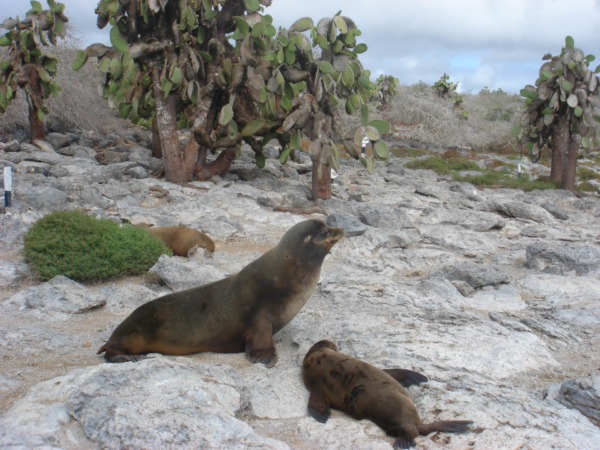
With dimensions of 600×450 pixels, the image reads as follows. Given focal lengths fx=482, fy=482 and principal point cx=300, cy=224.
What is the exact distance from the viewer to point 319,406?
3.17 meters

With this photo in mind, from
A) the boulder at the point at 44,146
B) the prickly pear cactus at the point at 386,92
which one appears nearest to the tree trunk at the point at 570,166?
the boulder at the point at 44,146

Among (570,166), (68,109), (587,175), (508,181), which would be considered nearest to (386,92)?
(587,175)

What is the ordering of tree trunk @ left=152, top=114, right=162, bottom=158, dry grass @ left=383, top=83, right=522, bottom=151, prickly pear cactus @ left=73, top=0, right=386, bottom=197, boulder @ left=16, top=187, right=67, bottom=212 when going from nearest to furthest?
boulder @ left=16, top=187, right=67, bottom=212 → prickly pear cactus @ left=73, top=0, right=386, bottom=197 → tree trunk @ left=152, top=114, right=162, bottom=158 → dry grass @ left=383, top=83, right=522, bottom=151

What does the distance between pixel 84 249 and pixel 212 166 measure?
218 inches

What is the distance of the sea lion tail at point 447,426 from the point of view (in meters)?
2.74

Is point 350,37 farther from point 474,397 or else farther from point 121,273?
point 474,397

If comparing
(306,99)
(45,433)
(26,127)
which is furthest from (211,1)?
(45,433)

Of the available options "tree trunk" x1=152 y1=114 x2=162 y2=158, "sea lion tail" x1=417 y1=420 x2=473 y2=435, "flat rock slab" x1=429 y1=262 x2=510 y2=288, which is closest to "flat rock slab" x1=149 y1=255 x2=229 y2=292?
"flat rock slab" x1=429 y1=262 x2=510 y2=288

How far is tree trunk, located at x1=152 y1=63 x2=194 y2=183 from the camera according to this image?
10.4 meters

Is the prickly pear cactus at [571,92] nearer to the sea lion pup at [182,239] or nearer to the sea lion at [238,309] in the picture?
the sea lion pup at [182,239]

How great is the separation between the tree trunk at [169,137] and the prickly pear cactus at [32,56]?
360 cm

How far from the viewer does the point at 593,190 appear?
47.3 ft

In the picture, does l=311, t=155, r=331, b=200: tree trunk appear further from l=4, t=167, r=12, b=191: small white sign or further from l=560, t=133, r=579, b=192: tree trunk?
l=560, t=133, r=579, b=192: tree trunk

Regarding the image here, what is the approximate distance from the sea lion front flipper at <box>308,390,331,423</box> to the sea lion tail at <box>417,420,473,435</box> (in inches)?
24.0
